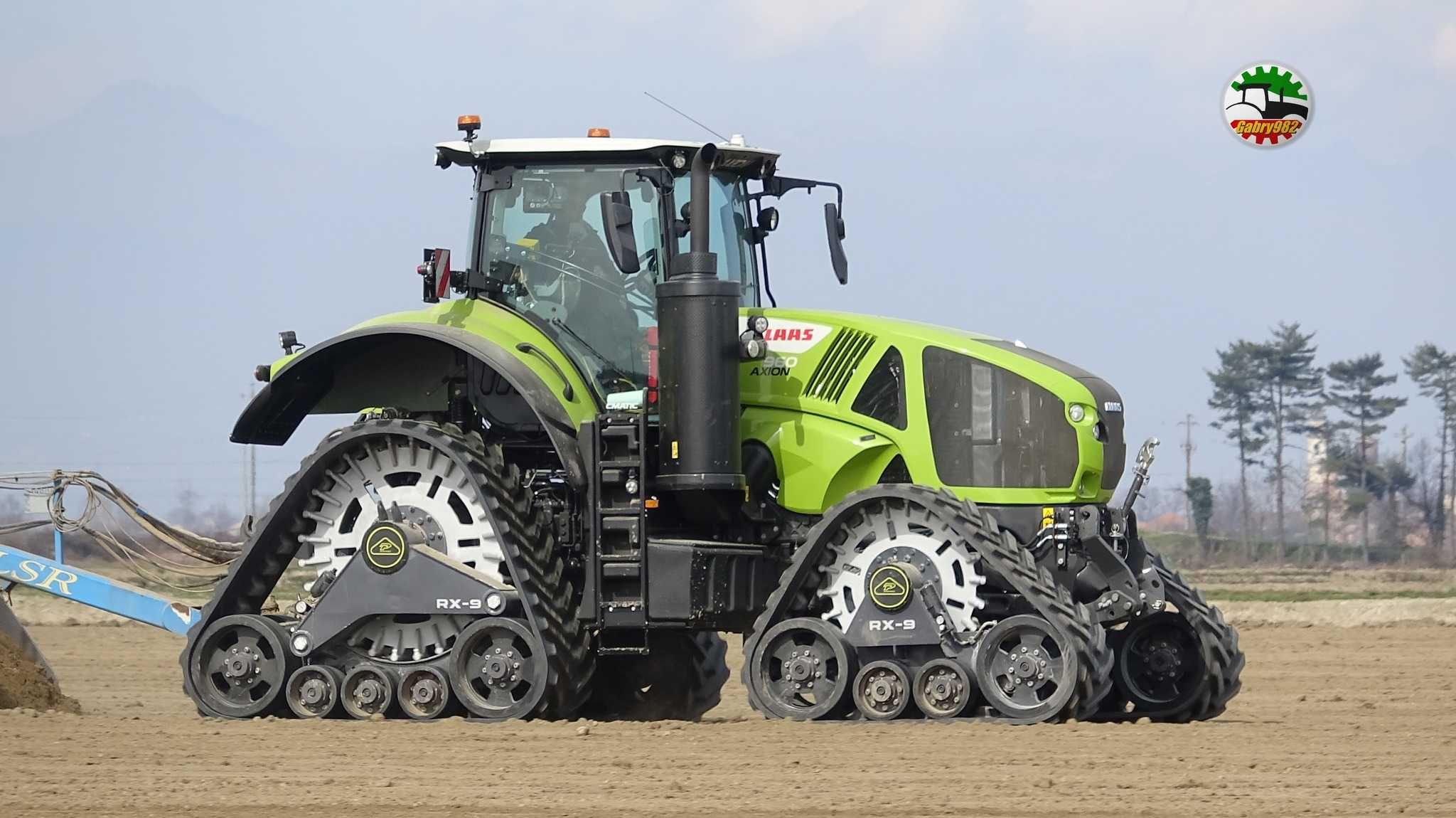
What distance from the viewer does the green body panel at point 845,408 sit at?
1122cm

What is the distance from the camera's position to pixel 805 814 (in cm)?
776

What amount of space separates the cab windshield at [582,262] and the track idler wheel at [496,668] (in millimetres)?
1474

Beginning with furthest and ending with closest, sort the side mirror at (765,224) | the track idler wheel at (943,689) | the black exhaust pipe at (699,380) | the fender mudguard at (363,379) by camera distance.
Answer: the side mirror at (765,224) → the fender mudguard at (363,379) → the black exhaust pipe at (699,380) → the track idler wheel at (943,689)

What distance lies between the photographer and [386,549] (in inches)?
449

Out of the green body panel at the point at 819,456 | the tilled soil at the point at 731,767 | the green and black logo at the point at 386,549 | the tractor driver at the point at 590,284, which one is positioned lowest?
the tilled soil at the point at 731,767

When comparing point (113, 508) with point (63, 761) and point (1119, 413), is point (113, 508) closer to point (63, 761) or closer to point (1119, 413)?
point (63, 761)

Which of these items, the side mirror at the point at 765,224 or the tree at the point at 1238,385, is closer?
the side mirror at the point at 765,224

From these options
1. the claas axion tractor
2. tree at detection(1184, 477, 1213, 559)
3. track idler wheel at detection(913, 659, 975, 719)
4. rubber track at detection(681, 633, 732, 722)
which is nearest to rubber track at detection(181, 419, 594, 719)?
the claas axion tractor

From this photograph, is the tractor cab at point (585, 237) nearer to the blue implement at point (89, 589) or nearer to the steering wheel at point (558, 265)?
the steering wheel at point (558, 265)

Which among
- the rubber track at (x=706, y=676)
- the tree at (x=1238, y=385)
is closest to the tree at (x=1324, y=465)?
the tree at (x=1238, y=385)

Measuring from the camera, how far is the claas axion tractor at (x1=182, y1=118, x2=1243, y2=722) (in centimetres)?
1091

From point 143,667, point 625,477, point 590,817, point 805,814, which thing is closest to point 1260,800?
point 805,814

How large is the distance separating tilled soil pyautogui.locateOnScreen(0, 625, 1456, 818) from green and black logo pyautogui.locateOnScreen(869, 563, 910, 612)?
2.05 feet

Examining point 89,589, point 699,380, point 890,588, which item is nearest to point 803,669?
point 890,588
